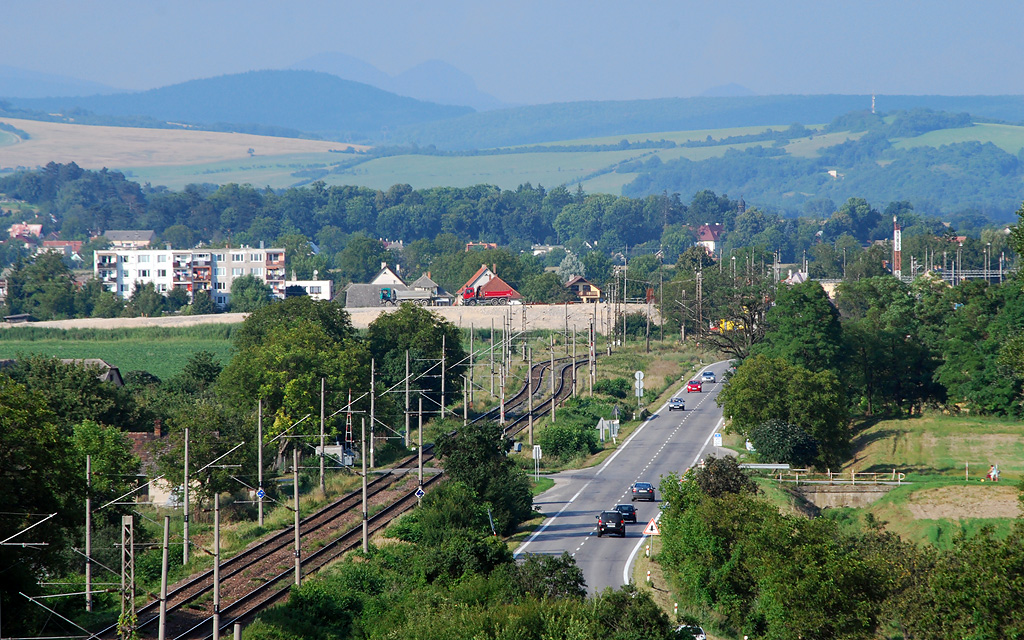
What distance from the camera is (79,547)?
4797 cm

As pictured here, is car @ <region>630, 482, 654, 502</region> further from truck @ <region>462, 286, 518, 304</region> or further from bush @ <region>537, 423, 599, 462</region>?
truck @ <region>462, 286, 518, 304</region>

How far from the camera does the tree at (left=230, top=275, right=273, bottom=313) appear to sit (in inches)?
7584

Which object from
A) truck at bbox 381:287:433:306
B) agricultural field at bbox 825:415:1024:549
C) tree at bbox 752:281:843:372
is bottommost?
truck at bbox 381:287:433:306

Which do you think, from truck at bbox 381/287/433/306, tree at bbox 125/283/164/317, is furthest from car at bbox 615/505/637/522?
tree at bbox 125/283/164/317

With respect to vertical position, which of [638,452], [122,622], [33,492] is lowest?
[638,452]

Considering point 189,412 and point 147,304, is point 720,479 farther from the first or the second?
point 147,304

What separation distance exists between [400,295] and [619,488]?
430 feet

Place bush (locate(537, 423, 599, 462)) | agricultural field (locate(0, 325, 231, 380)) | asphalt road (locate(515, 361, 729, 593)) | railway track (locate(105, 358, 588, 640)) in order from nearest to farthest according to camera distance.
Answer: railway track (locate(105, 358, 588, 640))
asphalt road (locate(515, 361, 729, 593))
bush (locate(537, 423, 599, 462))
agricultural field (locate(0, 325, 231, 380))

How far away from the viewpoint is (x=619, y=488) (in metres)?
68.2

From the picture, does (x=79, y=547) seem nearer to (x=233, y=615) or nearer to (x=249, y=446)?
(x=233, y=615)

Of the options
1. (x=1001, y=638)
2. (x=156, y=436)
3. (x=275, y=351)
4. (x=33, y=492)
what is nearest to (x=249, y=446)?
(x=156, y=436)

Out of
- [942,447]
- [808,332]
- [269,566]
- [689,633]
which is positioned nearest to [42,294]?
[808,332]

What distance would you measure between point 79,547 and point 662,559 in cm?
2211

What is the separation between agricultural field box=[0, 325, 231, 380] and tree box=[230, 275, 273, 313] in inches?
1466
